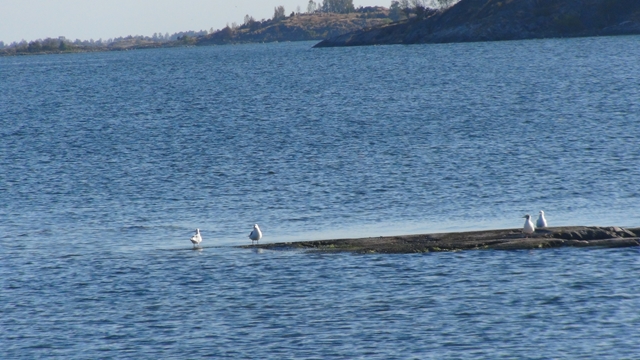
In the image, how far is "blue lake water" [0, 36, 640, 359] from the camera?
24469 millimetres

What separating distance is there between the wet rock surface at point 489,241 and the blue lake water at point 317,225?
0.58 m

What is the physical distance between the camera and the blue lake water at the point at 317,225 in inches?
963

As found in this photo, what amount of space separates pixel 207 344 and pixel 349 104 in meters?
70.1

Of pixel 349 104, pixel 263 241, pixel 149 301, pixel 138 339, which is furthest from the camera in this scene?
pixel 349 104

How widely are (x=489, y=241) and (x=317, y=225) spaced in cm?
827

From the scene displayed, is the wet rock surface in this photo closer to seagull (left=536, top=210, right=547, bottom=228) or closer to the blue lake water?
seagull (left=536, top=210, right=547, bottom=228)

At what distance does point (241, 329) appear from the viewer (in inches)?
988

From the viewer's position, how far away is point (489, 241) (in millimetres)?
31844

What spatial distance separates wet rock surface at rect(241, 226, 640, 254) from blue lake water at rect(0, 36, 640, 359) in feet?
1.90

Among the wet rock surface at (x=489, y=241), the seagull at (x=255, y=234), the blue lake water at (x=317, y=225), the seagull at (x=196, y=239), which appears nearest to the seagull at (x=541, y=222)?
the wet rock surface at (x=489, y=241)

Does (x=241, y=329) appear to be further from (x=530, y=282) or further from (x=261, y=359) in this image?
(x=530, y=282)

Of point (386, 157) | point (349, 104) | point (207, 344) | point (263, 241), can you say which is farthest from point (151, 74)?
point (207, 344)

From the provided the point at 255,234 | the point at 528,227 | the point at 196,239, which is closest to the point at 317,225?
the point at 255,234

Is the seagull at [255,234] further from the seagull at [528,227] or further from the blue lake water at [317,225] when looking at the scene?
the seagull at [528,227]
